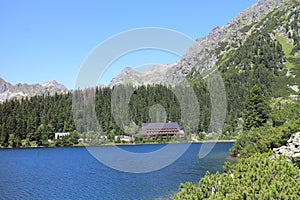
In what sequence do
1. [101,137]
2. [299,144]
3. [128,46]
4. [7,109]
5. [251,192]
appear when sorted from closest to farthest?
[251,192] → [299,144] → [128,46] → [101,137] → [7,109]

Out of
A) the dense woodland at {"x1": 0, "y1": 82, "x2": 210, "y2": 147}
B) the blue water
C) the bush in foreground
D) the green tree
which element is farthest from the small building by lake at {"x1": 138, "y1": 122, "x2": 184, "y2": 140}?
the bush in foreground

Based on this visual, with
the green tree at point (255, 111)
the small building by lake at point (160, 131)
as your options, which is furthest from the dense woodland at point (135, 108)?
the small building by lake at point (160, 131)

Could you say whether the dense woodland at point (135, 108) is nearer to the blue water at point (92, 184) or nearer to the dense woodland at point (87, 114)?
the dense woodland at point (87, 114)

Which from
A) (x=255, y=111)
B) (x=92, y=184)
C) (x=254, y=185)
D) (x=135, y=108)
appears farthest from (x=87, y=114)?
(x=254, y=185)

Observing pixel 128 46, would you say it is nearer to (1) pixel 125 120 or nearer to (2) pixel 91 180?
(2) pixel 91 180

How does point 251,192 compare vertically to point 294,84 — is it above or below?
below

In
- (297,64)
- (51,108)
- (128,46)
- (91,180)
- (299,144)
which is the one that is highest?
(297,64)

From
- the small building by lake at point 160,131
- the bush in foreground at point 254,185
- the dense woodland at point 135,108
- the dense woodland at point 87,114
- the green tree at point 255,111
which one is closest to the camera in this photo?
the bush in foreground at point 254,185

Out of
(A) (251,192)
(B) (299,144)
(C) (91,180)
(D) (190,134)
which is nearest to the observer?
(A) (251,192)

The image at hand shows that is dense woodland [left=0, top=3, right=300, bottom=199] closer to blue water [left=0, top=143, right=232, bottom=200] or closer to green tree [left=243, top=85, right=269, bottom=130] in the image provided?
green tree [left=243, top=85, right=269, bottom=130]

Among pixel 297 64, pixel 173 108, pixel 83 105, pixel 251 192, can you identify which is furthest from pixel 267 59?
pixel 251 192

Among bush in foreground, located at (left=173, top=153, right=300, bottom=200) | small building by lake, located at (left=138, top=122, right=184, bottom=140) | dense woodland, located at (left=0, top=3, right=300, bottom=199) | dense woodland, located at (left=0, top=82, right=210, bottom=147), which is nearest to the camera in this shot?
bush in foreground, located at (left=173, top=153, right=300, bottom=200)

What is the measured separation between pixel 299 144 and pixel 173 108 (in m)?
137

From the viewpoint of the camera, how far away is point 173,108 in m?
158
